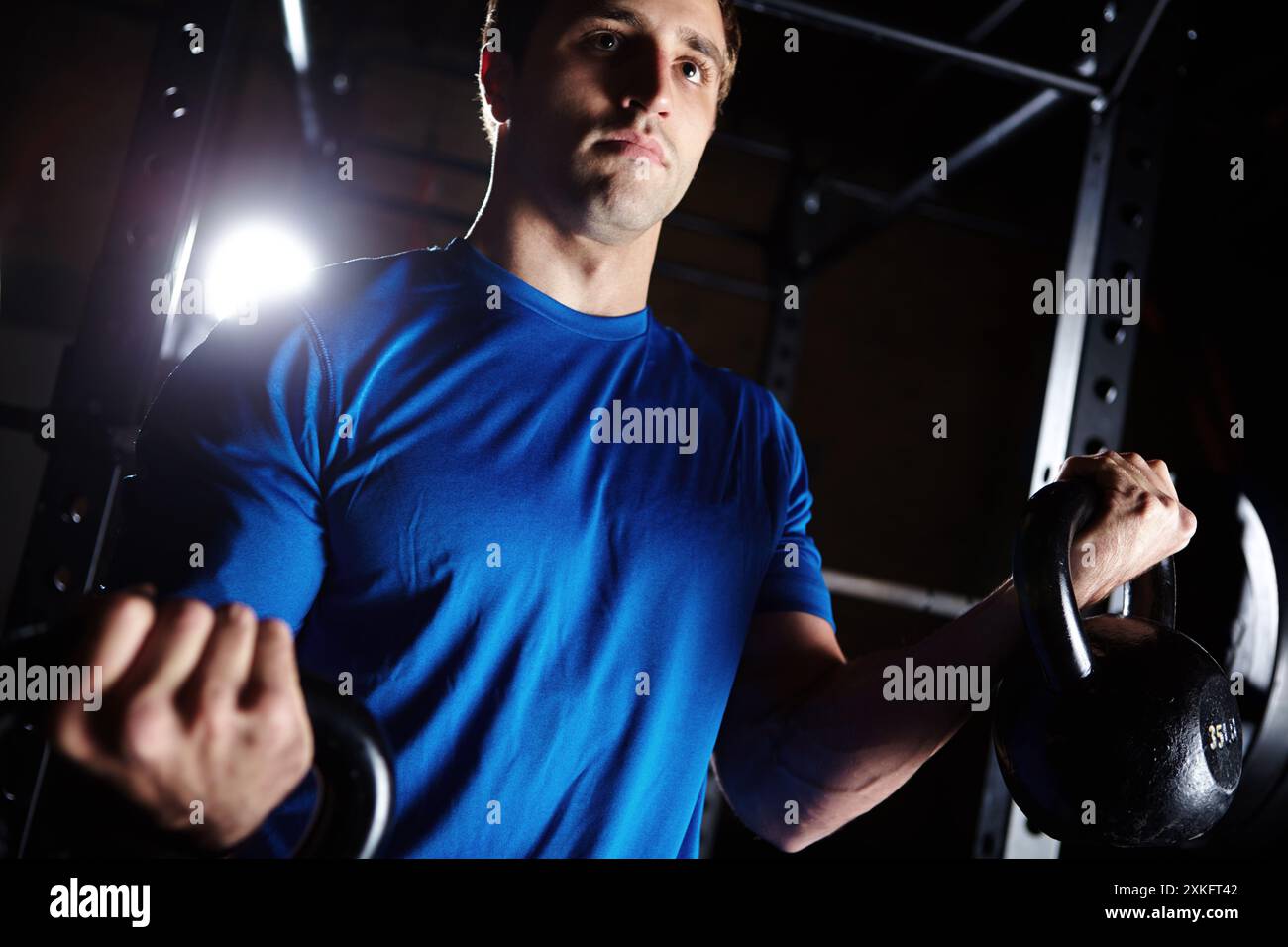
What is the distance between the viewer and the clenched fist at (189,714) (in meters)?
0.39

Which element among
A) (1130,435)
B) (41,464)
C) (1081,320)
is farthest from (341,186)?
(1130,435)

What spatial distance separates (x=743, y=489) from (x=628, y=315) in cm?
24

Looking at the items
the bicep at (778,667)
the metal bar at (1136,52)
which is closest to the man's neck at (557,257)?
the bicep at (778,667)

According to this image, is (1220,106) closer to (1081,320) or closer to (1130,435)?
(1130,435)

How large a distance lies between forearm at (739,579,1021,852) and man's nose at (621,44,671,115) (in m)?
0.59

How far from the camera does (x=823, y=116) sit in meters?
3.79

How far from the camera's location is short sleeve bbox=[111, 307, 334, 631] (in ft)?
2.42

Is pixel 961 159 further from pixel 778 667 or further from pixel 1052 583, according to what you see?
pixel 1052 583

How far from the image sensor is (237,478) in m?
0.76

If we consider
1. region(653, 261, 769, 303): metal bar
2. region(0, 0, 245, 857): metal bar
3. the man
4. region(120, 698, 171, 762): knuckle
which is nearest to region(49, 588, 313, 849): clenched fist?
region(120, 698, 171, 762): knuckle

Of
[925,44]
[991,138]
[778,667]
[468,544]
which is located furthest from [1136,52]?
[468,544]

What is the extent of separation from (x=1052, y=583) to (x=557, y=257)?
24.5 inches

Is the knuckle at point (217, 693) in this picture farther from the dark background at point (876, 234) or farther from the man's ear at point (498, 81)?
the dark background at point (876, 234)

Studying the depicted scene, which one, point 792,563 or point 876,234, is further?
point 876,234
